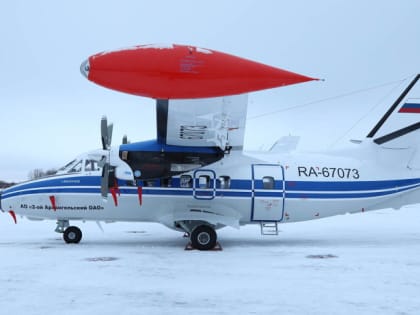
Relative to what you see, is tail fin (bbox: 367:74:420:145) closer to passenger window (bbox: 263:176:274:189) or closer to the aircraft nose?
passenger window (bbox: 263:176:274:189)

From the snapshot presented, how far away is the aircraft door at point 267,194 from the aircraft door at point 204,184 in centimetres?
123

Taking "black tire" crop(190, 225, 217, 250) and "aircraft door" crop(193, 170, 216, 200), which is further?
"aircraft door" crop(193, 170, 216, 200)

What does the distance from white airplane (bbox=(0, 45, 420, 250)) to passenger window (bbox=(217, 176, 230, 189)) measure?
0.03 meters

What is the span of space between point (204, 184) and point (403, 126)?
651 centimetres

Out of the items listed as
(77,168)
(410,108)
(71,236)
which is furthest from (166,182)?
(410,108)

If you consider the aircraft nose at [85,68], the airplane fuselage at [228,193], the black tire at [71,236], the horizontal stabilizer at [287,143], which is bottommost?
the black tire at [71,236]

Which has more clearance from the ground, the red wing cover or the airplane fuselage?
the red wing cover

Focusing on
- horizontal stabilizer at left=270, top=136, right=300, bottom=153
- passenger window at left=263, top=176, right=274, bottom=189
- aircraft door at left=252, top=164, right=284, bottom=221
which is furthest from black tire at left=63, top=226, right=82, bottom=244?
horizontal stabilizer at left=270, top=136, right=300, bottom=153

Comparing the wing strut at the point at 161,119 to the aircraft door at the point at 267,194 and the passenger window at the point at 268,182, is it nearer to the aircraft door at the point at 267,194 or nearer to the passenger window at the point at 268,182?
the aircraft door at the point at 267,194

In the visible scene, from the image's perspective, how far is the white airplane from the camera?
39.0 ft

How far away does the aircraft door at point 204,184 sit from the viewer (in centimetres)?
1286

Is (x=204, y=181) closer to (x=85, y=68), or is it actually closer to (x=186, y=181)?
(x=186, y=181)

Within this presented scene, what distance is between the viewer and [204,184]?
42.4 feet

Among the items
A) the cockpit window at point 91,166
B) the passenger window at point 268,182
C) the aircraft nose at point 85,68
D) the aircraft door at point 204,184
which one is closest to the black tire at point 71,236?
the cockpit window at point 91,166
